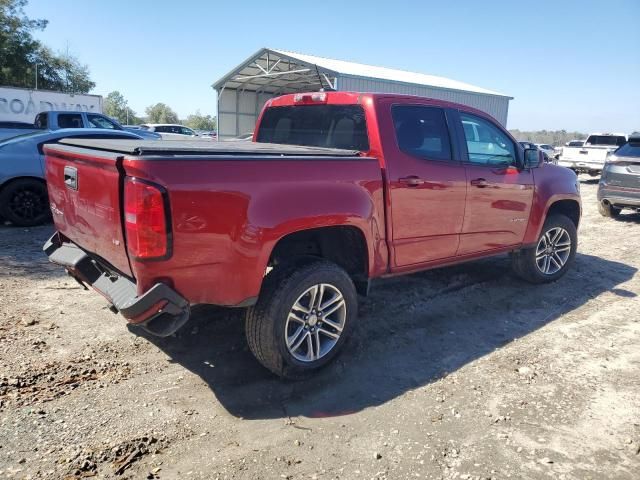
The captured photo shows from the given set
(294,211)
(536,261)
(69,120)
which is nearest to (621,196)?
(536,261)

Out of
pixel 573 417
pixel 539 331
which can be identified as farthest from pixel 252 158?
pixel 539 331

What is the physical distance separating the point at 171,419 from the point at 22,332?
1876 millimetres

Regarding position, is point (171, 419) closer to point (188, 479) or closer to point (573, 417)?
point (188, 479)

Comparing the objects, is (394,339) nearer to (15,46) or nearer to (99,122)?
(99,122)

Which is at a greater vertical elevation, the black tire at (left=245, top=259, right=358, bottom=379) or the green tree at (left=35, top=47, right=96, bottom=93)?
the green tree at (left=35, top=47, right=96, bottom=93)

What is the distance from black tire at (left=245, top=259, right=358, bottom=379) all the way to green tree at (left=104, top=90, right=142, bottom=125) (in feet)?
232

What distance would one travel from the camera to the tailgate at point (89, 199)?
271 cm

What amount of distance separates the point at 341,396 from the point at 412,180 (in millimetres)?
1758

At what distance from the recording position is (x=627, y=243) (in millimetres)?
8117

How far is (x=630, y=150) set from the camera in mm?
9930

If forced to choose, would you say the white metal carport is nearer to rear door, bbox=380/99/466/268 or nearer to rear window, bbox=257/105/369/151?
rear window, bbox=257/105/369/151

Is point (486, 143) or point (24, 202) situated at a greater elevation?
point (486, 143)

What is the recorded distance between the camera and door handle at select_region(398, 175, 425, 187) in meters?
3.76

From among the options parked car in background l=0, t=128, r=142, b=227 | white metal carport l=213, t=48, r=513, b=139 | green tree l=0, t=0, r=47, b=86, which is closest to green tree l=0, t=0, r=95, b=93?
green tree l=0, t=0, r=47, b=86
